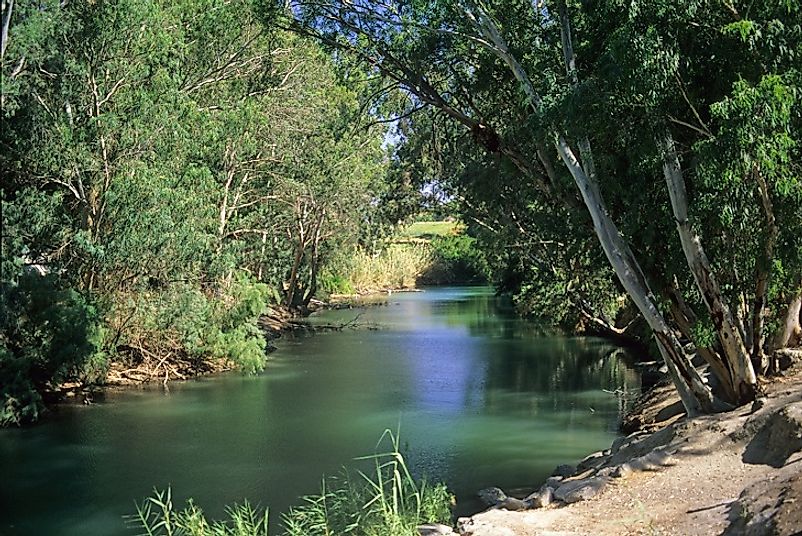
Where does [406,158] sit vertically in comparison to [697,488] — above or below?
above

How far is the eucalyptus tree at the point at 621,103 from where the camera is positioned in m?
6.84

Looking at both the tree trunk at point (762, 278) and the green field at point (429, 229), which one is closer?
the tree trunk at point (762, 278)

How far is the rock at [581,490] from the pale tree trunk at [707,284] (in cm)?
232

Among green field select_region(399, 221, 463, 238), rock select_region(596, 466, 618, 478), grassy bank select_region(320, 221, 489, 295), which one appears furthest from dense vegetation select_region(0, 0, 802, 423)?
green field select_region(399, 221, 463, 238)

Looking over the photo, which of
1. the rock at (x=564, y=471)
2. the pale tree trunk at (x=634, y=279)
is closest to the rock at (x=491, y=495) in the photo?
the rock at (x=564, y=471)

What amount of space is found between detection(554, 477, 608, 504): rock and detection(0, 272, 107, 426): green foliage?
940cm

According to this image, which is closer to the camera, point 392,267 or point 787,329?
point 787,329

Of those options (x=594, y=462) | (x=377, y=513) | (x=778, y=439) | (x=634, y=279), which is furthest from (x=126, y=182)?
(x=778, y=439)

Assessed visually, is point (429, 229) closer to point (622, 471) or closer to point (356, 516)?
point (622, 471)

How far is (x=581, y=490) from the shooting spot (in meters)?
6.89

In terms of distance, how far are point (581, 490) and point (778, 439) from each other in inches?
64.0

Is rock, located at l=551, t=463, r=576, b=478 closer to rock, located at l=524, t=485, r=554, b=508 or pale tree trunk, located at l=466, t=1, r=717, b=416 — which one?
pale tree trunk, located at l=466, t=1, r=717, b=416

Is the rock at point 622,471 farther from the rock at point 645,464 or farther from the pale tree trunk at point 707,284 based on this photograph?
the pale tree trunk at point 707,284

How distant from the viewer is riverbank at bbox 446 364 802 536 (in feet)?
17.2
